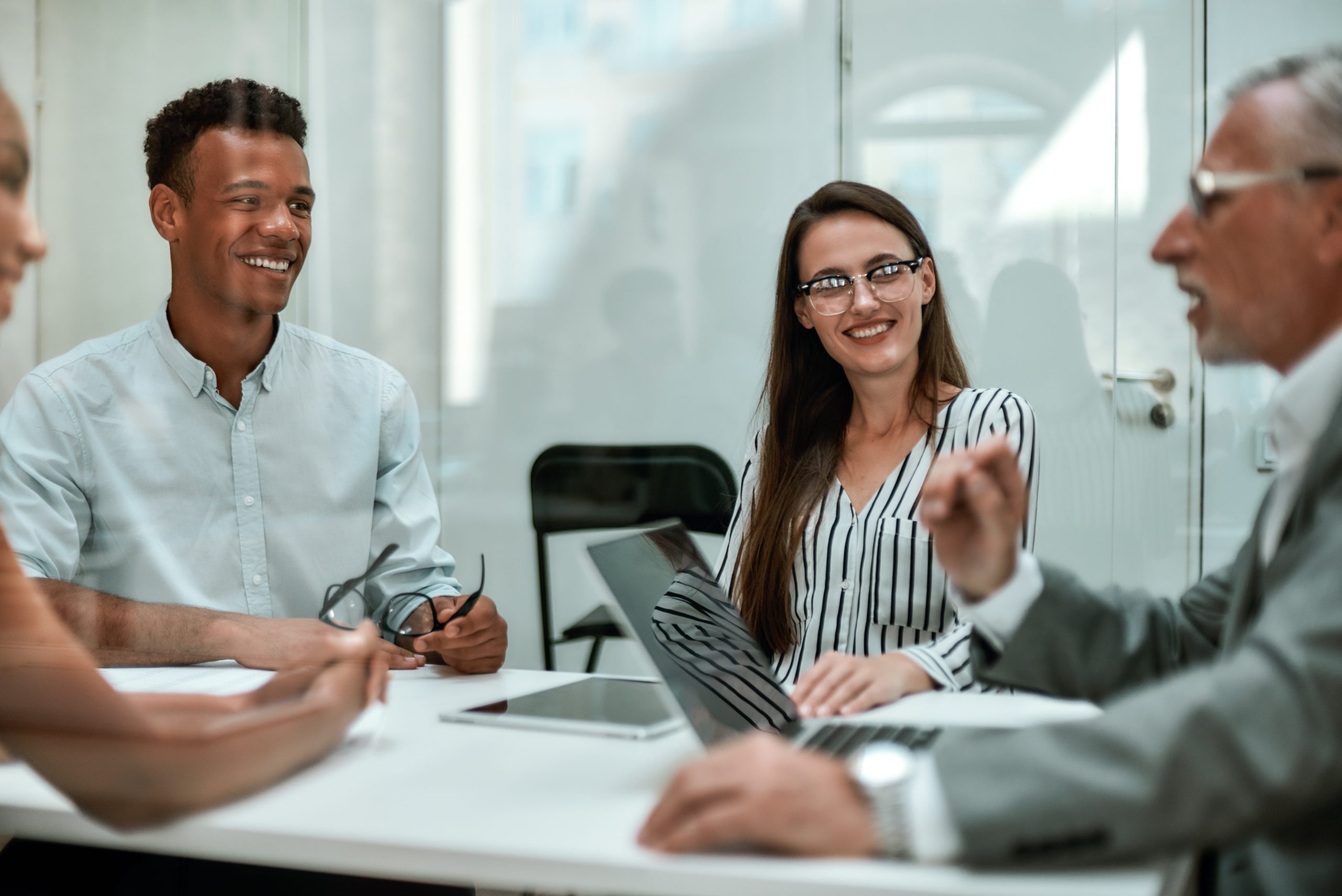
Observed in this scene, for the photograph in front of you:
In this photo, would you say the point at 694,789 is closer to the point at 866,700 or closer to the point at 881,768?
the point at 881,768

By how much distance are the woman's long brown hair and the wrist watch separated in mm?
799

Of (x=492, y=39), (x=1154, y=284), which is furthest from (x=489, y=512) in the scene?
(x=1154, y=284)

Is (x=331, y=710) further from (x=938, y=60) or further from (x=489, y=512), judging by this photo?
(x=938, y=60)

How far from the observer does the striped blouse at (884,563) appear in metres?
1.44

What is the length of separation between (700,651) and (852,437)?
2.29 feet

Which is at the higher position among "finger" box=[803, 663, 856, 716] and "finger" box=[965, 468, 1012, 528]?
"finger" box=[965, 468, 1012, 528]

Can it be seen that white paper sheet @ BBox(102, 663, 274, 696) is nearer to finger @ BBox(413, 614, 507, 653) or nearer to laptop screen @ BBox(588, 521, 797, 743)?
finger @ BBox(413, 614, 507, 653)

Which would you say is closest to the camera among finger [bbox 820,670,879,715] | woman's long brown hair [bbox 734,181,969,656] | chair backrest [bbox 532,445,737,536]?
finger [bbox 820,670,879,715]

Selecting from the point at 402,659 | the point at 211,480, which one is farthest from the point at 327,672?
the point at 211,480

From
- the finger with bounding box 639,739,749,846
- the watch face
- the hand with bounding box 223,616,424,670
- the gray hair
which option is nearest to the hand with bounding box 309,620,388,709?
the hand with bounding box 223,616,424,670

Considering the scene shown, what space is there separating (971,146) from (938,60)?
21 cm

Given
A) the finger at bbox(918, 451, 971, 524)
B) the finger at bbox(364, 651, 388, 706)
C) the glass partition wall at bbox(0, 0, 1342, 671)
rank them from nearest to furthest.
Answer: the finger at bbox(918, 451, 971, 524), the finger at bbox(364, 651, 388, 706), the glass partition wall at bbox(0, 0, 1342, 671)

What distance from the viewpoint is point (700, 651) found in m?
1.01

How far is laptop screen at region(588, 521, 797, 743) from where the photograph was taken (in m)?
0.90
